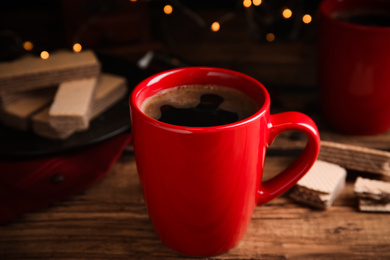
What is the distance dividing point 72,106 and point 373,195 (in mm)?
638

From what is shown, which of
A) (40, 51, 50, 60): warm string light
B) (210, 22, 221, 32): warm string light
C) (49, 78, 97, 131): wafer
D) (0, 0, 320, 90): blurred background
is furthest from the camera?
(210, 22, 221, 32): warm string light

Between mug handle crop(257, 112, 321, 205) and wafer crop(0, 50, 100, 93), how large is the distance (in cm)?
56

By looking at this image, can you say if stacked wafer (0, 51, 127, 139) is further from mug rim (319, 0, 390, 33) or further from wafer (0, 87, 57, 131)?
mug rim (319, 0, 390, 33)

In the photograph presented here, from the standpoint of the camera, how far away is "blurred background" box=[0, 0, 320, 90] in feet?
3.97

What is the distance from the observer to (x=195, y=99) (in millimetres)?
716

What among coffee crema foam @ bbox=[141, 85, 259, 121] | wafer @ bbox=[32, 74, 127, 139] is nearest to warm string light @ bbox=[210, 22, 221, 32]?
wafer @ bbox=[32, 74, 127, 139]

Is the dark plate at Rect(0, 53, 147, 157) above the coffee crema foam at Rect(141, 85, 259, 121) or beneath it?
beneath

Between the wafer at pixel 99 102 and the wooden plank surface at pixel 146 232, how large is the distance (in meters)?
0.16

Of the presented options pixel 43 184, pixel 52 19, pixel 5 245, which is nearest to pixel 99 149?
pixel 43 184

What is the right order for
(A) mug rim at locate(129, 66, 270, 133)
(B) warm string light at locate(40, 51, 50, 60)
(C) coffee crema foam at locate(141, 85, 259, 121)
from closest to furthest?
(A) mug rim at locate(129, 66, 270, 133), (C) coffee crema foam at locate(141, 85, 259, 121), (B) warm string light at locate(40, 51, 50, 60)

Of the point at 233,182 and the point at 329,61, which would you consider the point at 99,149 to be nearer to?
the point at 233,182

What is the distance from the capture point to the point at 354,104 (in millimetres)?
961

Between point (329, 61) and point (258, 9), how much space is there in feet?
1.21

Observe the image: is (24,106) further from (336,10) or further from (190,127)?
Result: (336,10)
